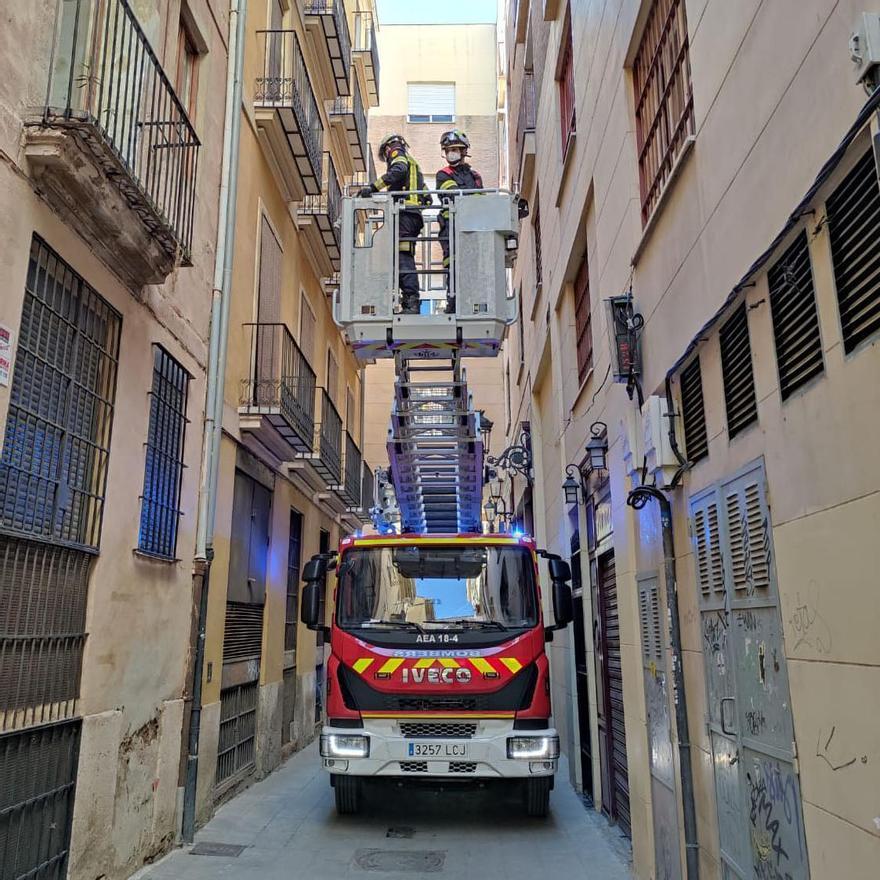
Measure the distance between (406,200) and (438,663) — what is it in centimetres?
473

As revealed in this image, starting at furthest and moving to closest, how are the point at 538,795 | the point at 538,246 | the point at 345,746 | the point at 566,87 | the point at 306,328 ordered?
the point at 538,246, the point at 306,328, the point at 566,87, the point at 538,795, the point at 345,746

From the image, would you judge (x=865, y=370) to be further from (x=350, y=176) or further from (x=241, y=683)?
(x=350, y=176)

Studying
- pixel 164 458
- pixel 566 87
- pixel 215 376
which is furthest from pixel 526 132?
pixel 164 458

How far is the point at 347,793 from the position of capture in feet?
26.5

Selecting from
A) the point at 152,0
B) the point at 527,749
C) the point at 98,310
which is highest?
the point at 152,0

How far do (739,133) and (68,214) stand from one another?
4134 millimetres

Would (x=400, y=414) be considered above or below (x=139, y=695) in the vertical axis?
above

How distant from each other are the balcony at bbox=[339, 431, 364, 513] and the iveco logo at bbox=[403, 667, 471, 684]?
6.93m

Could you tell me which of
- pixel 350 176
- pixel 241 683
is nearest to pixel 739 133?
pixel 241 683

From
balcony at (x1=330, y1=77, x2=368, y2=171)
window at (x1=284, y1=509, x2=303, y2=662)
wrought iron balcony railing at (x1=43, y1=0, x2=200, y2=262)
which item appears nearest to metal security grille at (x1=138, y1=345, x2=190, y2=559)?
wrought iron balcony railing at (x1=43, y1=0, x2=200, y2=262)

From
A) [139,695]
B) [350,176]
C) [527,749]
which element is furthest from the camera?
[350,176]

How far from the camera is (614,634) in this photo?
761 centimetres

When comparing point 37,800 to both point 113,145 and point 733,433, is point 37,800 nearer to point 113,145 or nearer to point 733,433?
point 113,145

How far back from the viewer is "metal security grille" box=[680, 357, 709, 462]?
15.8 feet
